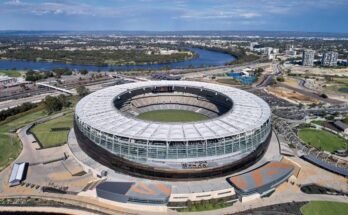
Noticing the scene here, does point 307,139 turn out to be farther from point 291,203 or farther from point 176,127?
point 176,127

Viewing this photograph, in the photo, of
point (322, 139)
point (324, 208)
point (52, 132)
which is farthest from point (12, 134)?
point (322, 139)

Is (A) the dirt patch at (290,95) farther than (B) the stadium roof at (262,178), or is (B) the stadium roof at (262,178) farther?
(A) the dirt patch at (290,95)

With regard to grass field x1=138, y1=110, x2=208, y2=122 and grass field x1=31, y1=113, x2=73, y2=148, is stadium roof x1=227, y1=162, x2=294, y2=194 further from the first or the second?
grass field x1=31, y1=113, x2=73, y2=148

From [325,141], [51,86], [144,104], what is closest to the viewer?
[325,141]

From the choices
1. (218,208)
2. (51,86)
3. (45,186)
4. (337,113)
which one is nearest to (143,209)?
(218,208)

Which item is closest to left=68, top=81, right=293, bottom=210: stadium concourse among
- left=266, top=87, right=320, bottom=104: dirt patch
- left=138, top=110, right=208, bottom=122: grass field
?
left=138, top=110, right=208, bottom=122: grass field

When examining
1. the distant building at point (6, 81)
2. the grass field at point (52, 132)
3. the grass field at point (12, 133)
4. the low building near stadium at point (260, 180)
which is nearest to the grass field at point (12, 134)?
the grass field at point (12, 133)

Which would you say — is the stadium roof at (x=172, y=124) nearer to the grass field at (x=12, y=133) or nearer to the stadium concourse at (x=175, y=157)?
the stadium concourse at (x=175, y=157)
